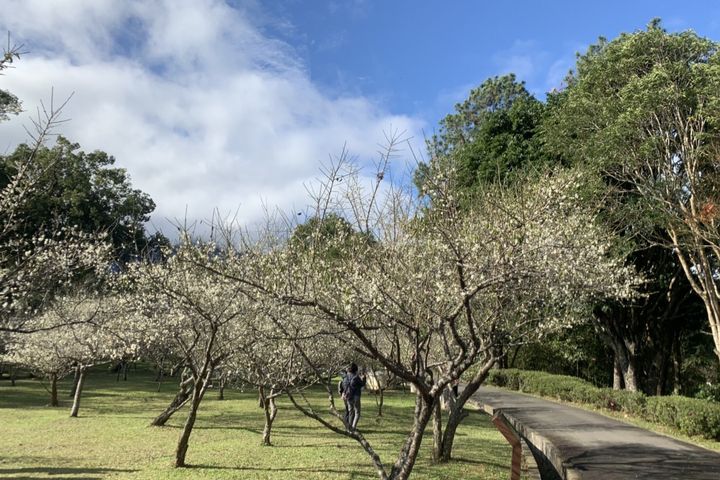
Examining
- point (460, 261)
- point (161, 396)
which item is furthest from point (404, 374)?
point (161, 396)

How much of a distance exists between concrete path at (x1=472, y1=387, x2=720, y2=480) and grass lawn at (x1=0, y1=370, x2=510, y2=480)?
1.10 m

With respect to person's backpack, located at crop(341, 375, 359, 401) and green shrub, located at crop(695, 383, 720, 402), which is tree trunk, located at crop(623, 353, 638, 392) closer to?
green shrub, located at crop(695, 383, 720, 402)

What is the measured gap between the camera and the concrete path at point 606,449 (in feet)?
31.8

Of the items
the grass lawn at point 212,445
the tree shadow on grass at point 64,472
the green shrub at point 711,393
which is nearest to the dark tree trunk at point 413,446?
the grass lawn at point 212,445

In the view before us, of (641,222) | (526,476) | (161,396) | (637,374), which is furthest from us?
(161,396)

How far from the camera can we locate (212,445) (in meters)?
12.9

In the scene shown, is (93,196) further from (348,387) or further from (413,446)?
(413,446)

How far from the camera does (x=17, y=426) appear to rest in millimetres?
15750

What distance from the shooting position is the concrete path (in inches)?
382

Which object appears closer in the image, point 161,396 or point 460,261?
point 460,261

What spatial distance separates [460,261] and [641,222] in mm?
13559

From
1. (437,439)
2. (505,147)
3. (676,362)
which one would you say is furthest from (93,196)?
(676,362)

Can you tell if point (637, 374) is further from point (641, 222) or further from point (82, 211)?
point (82, 211)

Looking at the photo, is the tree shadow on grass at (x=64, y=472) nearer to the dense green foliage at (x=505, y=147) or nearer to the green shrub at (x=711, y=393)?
the dense green foliage at (x=505, y=147)
